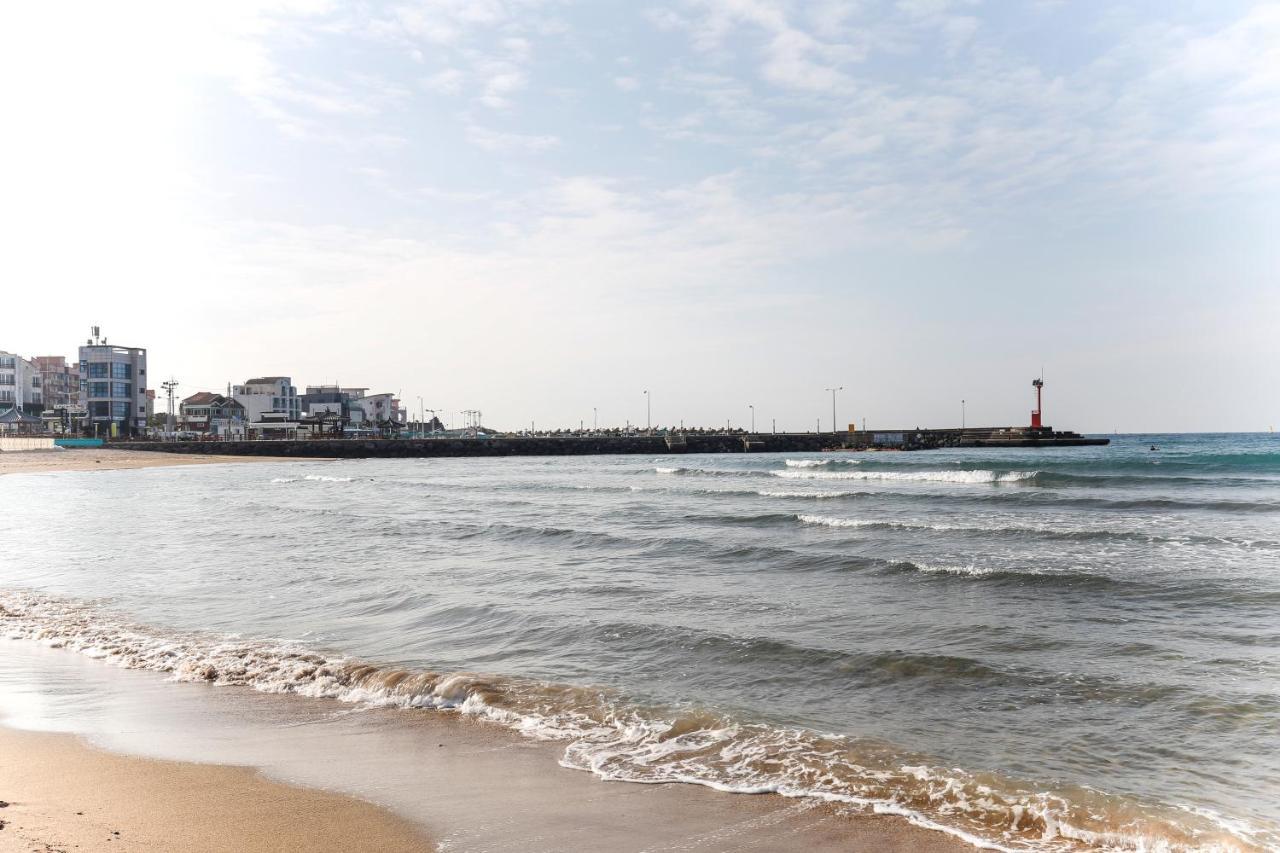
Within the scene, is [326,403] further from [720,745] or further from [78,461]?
[720,745]

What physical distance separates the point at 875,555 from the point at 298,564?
10912mm

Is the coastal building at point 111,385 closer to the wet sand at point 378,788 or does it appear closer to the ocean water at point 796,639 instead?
the ocean water at point 796,639

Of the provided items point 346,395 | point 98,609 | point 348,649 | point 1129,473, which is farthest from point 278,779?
point 346,395

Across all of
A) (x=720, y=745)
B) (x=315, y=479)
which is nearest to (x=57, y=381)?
(x=315, y=479)

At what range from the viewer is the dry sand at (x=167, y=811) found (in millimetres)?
4590

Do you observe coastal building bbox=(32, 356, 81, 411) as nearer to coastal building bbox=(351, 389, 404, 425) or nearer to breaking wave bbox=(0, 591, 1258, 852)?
coastal building bbox=(351, 389, 404, 425)

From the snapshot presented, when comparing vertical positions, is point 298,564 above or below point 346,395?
below

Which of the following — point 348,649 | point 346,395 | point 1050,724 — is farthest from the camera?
point 346,395

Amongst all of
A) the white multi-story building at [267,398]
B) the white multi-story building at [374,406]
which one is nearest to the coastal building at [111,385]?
the white multi-story building at [267,398]

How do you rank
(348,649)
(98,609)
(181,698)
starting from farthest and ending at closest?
1. (98,609)
2. (348,649)
3. (181,698)

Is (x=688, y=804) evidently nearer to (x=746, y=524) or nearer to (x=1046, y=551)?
(x=1046, y=551)

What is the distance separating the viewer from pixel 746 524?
2147cm

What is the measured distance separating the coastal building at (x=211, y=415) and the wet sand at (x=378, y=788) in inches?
4602

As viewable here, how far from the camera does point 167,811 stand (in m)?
5.05
